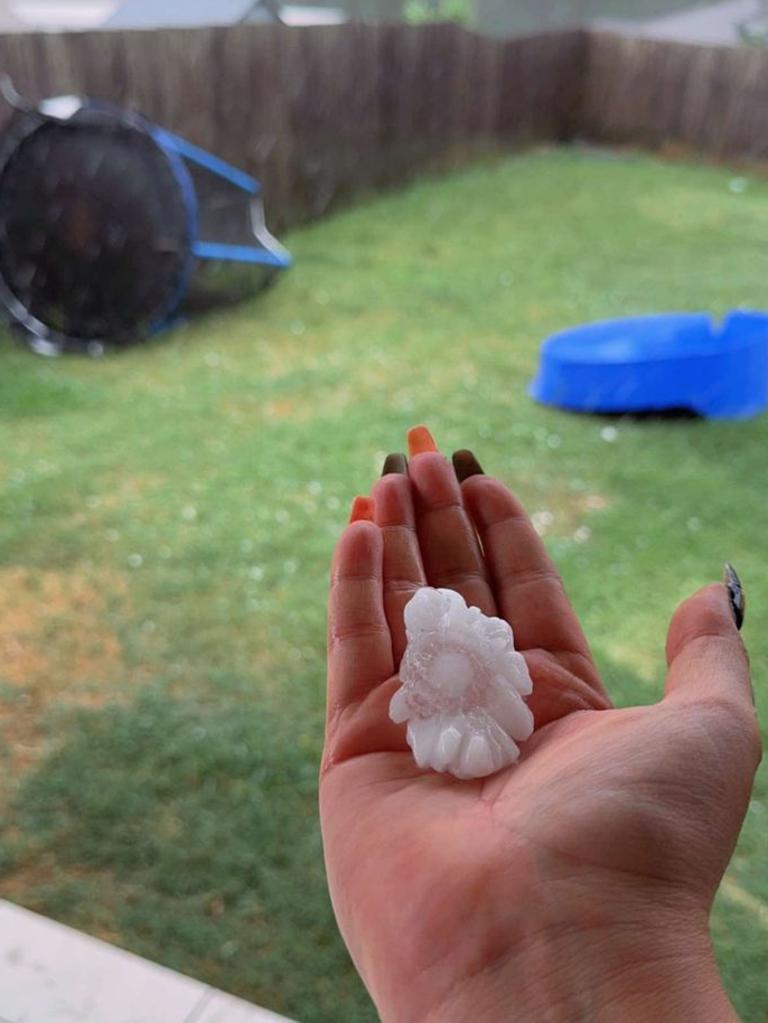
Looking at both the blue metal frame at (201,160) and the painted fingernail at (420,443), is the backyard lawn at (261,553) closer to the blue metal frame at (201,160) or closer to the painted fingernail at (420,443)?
the blue metal frame at (201,160)

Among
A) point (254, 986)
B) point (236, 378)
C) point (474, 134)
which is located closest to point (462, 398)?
point (236, 378)

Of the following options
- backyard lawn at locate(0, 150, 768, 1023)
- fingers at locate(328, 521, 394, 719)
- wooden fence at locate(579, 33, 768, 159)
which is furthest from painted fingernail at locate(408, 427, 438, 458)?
wooden fence at locate(579, 33, 768, 159)

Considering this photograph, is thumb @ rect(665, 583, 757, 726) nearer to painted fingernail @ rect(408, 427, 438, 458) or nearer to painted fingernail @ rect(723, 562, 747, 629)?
painted fingernail @ rect(723, 562, 747, 629)

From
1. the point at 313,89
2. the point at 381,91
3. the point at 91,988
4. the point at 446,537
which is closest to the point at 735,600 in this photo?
the point at 446,537

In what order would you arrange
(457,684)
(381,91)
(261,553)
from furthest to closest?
(381,91)
(261,553)
(457,684)

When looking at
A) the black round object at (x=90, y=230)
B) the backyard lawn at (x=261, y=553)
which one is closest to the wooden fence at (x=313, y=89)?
the black round object at (x=90, y=230)

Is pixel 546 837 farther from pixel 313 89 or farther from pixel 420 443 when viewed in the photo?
pixel 313 89
